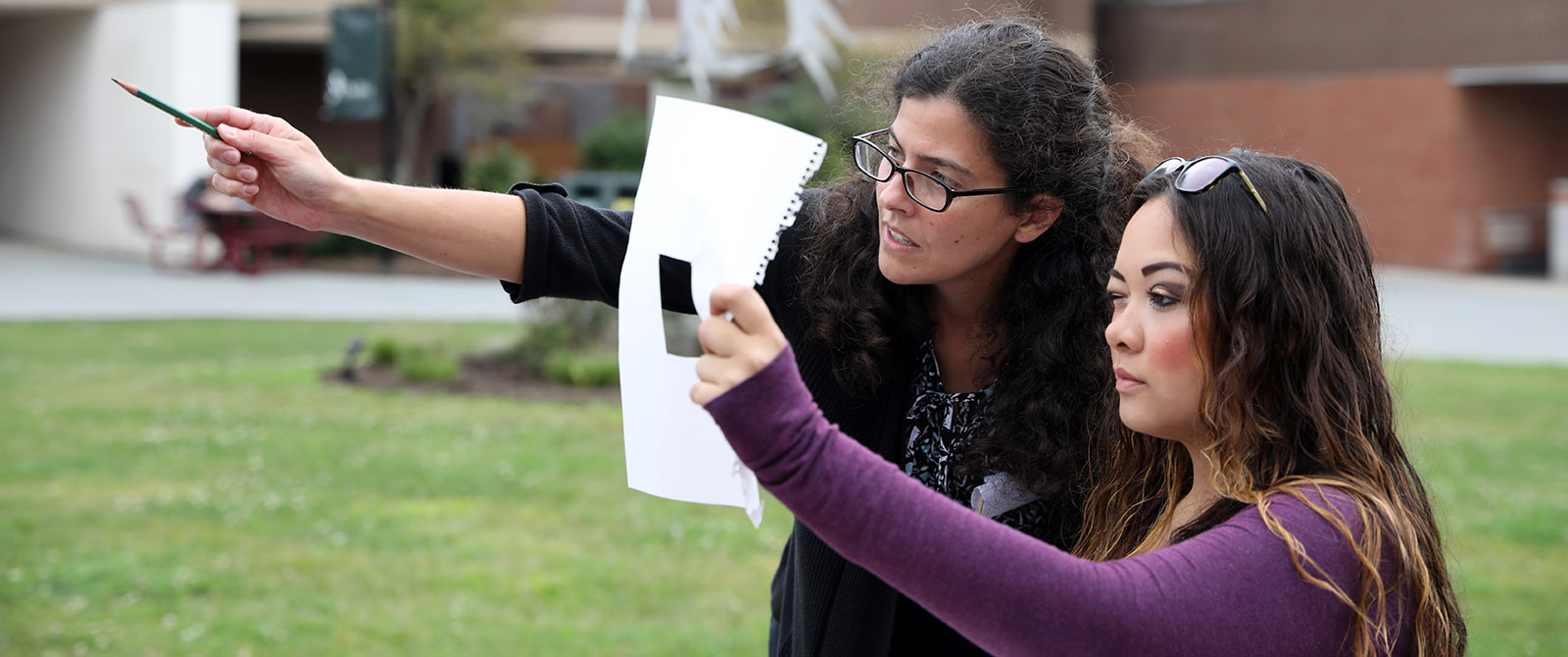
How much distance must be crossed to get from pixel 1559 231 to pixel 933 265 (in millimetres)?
21248

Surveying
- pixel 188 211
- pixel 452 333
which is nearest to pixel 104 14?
pixel 188 211

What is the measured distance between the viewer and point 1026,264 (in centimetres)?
207

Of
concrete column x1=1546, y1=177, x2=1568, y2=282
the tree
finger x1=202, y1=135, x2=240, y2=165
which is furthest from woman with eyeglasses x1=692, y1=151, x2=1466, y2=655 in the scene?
concrete column x1=1546, y1=177, x2=1568, y2=282

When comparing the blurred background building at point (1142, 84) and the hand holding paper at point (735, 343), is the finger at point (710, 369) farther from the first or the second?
the blurred background building at point (1142, 84)

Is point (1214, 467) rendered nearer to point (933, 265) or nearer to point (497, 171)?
point (933, 265)

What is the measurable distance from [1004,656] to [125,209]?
21.6 meters

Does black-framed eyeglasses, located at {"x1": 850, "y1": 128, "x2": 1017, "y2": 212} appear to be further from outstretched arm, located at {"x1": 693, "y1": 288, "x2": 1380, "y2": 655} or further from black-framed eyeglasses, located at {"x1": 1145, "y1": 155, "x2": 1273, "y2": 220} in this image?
outstretched arm, located at {"x1": 693, "y1": 288, "x2": 1380, "y2": 655}

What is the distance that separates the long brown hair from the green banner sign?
58.1 feet

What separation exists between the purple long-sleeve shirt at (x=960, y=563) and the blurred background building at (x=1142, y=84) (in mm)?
16185

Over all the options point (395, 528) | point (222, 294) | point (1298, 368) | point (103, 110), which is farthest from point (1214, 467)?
point (103, 110)

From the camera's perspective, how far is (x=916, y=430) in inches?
82.2

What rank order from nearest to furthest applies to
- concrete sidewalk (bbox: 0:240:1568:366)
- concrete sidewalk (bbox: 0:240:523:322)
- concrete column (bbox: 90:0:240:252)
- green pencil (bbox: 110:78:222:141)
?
green pencil (bbox: 110:78:222:141) → concrete sidewalk (bbox: 0:240:1568:366) → concrete sidewalk (bbox: 0:240:523:322) → concrete column (bbox: 90:0:240:252)

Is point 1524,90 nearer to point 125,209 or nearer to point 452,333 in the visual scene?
point 452,333

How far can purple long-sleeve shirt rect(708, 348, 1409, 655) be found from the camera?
122 cm
